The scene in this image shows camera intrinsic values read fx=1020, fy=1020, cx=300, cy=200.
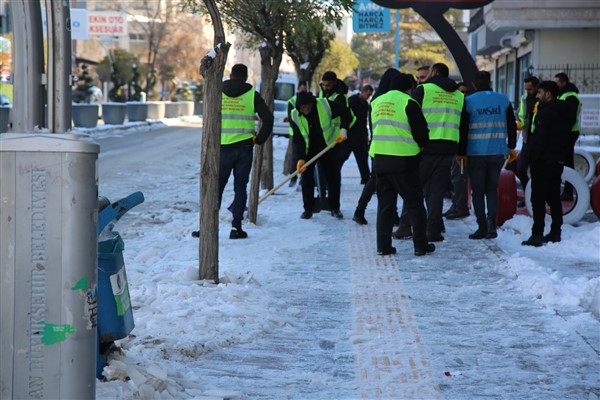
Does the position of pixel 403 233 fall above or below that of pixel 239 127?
below

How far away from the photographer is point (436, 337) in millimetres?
6500

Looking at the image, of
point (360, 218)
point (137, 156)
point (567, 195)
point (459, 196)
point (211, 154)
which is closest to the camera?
point (211, 154)

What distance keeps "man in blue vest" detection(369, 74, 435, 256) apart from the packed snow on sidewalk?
29.3 inches

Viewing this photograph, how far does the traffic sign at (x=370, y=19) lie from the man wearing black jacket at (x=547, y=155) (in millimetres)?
14555

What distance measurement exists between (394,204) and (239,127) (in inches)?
74.5

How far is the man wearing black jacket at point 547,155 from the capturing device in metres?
10.4

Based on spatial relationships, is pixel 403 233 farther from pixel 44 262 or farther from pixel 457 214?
pixel 44 262

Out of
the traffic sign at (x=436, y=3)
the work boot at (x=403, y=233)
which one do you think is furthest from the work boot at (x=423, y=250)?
the traffic sign at (x=436, y=3)

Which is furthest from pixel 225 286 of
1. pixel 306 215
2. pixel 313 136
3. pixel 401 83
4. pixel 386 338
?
pixel 313 136

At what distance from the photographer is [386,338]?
6422 mm

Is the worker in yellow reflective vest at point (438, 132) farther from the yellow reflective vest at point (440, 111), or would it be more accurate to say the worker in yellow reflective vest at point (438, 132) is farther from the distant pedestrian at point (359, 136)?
the distant pedestrian at point (359, 136)

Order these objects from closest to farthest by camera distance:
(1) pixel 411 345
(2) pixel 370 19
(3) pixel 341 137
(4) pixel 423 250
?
(1) pixel 411 345, (4) pixel 423 250, (3) pixel 341 137, (2) pixel 370 19

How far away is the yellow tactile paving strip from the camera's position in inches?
211

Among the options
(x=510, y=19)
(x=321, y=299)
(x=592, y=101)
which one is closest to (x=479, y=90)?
(x=321, y=299)
